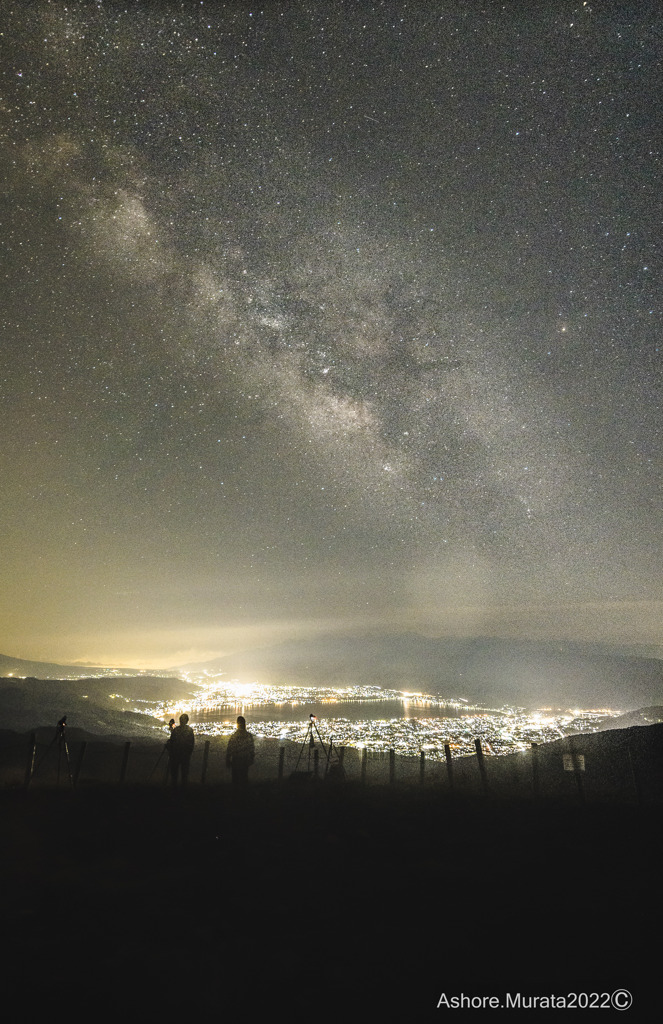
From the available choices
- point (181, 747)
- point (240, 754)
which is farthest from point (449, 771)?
point (181, 747)

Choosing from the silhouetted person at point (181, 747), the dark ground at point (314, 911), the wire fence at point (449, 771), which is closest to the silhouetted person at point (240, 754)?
the silhouetted person at point (181, 747)

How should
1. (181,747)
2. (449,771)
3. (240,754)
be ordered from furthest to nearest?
1. (449,771)
2. (181,747)
3. (240,754)

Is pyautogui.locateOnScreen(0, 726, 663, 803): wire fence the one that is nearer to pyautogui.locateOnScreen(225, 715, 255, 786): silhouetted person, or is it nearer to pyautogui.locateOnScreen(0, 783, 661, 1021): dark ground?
pyautogui.locateOnScreen(225, 715, 255, 786): silhouetted person

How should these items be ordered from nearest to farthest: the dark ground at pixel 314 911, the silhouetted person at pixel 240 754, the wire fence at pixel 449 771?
1. the dark ground at pixel 314 911
2. the silhouetted person at pixel 240 754
3. the wire fence at pixel 449 771

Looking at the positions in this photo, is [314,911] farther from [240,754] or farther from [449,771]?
[449,771]

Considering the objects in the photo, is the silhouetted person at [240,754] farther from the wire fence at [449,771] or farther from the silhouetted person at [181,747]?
the wire fence at [449,771]

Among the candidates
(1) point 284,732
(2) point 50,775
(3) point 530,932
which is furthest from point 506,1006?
(1) point 284,732

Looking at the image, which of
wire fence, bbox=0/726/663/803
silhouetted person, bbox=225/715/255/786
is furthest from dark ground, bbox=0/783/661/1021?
wire fence, bbox=0/726/663/803

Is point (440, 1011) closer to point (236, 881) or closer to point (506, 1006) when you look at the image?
point (506, 1006)

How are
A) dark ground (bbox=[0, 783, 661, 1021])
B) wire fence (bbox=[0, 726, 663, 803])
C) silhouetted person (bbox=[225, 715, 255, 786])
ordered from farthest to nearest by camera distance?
wire fence (bbox=[0, 726, 663, 803]) < silhouetted person (bbox=[225, 715, 255, 786]) < dark ground (bbox=[0, 783, 661, 1021])
